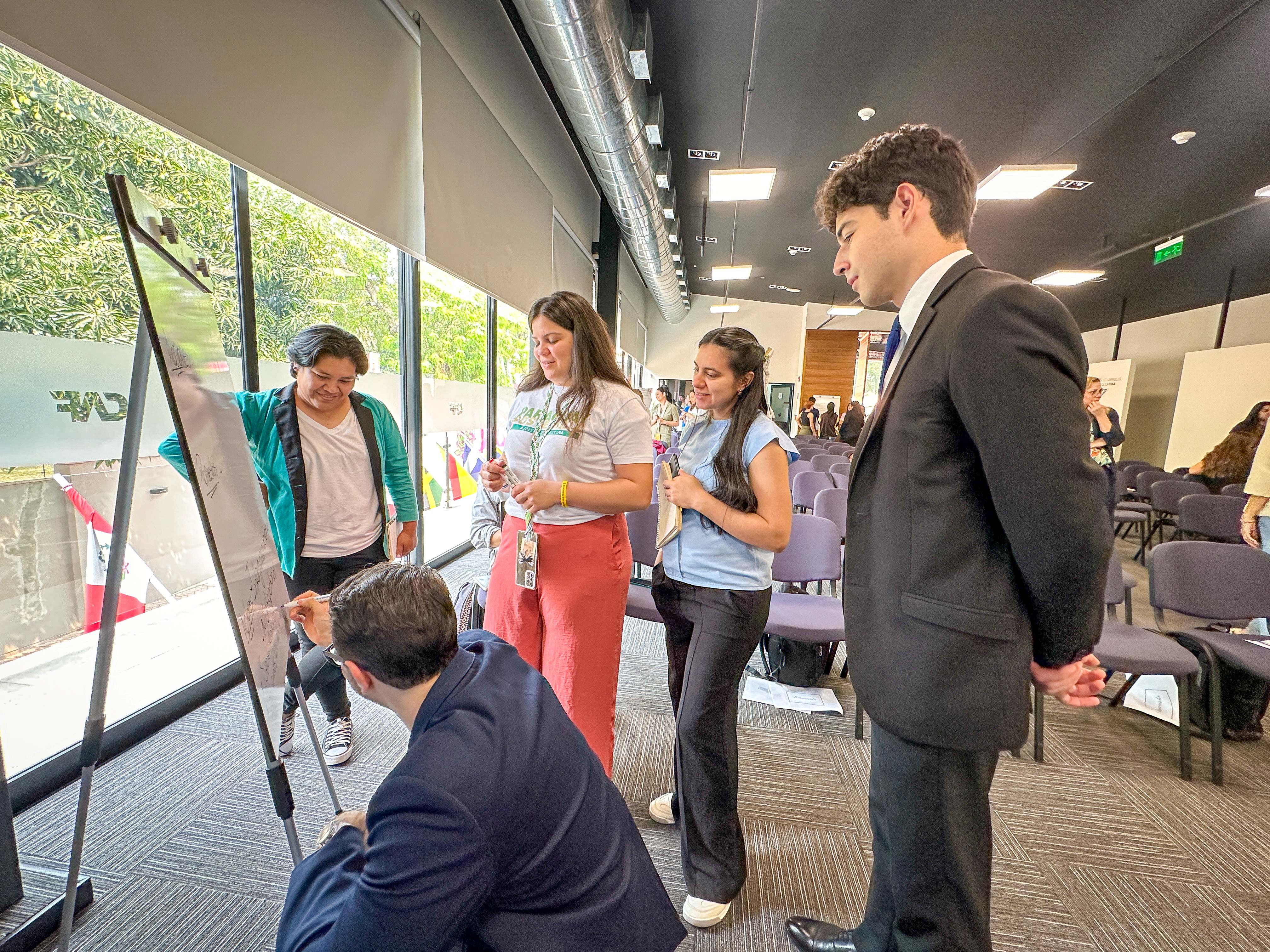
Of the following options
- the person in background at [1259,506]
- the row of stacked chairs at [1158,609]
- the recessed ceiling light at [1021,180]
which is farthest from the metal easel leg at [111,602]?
the recessed ceiling light at [1021,180]

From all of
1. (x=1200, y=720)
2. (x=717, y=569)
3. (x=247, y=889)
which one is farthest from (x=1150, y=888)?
(x=247, y=889)

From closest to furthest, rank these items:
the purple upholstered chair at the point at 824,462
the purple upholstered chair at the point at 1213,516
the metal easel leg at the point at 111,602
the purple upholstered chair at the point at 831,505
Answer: the metal easel leg at the point at 111,602
the purple upholstered chair at the point at 831,505
the purple upholstered chair at the point at 1213,516
the purple upholstered chair at the point at 824,462

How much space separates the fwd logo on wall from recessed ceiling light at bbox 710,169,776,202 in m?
4.27

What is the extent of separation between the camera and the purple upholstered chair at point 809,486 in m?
4.75

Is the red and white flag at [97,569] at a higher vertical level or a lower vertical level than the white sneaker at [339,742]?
higher

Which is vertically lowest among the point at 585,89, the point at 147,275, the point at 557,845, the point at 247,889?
the point at 247,889

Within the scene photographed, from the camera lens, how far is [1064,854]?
174cm

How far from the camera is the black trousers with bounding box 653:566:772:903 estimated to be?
1.33m

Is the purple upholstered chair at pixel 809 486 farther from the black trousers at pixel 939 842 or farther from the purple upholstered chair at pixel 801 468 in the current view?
the black trousers at pixel 939 842

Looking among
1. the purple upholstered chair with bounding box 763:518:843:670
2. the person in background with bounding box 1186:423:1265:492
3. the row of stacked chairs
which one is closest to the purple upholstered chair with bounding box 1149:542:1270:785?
the row of stacked chairs

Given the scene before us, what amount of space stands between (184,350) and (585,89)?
129 inches

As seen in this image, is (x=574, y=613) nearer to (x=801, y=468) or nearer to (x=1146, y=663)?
(x=1146, y=663)

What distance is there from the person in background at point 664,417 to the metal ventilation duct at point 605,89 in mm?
2070

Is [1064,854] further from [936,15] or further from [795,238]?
[795,238]
